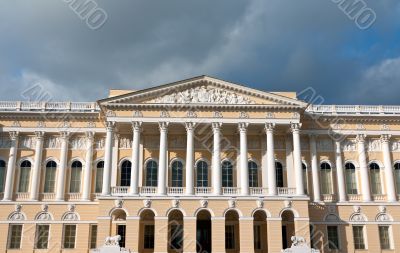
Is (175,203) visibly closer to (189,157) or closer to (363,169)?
(189,157)

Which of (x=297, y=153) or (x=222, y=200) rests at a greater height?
(x=297, y=153)

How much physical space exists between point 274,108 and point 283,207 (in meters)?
7.57

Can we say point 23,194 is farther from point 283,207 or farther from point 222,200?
point 283,207

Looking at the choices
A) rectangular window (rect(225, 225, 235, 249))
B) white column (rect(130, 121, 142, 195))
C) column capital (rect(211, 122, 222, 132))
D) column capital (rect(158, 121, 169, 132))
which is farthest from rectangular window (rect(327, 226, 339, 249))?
white column (rect(130, 121, 142, 195))

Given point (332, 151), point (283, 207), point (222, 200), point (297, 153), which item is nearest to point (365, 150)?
point (332, 151)

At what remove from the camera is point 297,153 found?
36906mm

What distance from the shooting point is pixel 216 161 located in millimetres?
36375

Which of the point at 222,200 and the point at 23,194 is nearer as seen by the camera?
the point at 222,200

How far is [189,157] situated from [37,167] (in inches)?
488

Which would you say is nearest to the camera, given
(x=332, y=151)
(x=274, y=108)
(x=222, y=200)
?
(x=222, y=200)

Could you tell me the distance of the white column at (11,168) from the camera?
125 feet

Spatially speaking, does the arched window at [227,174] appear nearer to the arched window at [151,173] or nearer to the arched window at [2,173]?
the arched window at [151,173]

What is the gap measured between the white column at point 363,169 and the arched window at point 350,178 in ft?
2.07

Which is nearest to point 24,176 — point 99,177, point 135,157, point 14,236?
point 14,236
